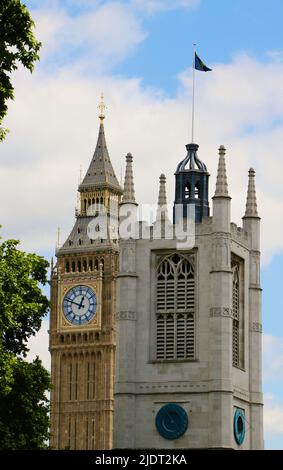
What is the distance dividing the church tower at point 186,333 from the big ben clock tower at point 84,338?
35.7 meters

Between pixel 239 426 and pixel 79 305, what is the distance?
40.3 metres

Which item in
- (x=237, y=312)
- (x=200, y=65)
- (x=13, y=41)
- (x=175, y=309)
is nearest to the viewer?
(x=13, y=41)

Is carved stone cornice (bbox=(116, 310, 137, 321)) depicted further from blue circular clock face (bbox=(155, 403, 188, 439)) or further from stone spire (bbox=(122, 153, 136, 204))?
stone spire (bbox=(122, 153, 136, 204))

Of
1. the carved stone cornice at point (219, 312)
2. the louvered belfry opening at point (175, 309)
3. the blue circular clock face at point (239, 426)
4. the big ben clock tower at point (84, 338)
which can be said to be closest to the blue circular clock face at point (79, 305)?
the big ben clock tower at point (84, 338)

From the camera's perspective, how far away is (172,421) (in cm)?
8738

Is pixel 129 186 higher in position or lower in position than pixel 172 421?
higher

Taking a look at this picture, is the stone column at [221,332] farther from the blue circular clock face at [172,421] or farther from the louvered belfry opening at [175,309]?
the blue circular clock face at [172,421]

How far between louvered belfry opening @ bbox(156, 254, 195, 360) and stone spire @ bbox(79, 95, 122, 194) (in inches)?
1752

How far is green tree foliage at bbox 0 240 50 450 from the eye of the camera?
53.3 metres

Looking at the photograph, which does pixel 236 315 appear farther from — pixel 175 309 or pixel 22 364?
pixel 22 364

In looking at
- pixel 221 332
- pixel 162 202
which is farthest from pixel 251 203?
pixel 221 332
